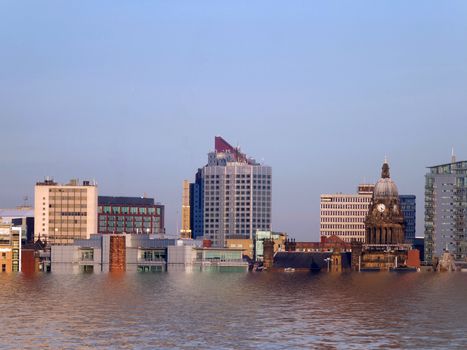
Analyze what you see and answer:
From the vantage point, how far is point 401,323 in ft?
367

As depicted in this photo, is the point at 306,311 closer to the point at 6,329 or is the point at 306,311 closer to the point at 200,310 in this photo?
the point at 200,310

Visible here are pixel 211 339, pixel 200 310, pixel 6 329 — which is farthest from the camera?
pixel 200 310

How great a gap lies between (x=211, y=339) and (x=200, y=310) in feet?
115

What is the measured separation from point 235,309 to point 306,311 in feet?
26.2

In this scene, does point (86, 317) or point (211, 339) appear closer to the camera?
point (211, 339)

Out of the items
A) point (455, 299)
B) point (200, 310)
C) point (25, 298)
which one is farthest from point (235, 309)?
point (455, 299)

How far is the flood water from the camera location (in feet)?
295

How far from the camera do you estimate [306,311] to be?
12938cm

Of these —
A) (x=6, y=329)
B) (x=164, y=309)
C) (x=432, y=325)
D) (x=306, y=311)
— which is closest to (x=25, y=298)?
(x=164, y=309)

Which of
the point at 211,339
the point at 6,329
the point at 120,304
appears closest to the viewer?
the point at 211,339

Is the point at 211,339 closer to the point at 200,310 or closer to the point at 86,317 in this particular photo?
the point at 86,317

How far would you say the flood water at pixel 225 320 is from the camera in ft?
295

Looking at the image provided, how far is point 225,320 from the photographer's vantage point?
11188 cm

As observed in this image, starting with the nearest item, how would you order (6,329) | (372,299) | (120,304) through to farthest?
(6,329) < (120,304) < (372,299)
